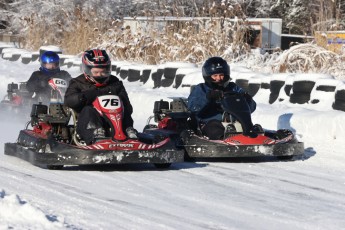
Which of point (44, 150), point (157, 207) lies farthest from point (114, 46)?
point (157, 207)

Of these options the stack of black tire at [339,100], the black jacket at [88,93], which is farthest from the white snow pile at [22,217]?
the stack of black tire at [339,100]

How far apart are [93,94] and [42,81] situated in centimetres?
454

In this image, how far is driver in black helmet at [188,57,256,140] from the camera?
9.30 m

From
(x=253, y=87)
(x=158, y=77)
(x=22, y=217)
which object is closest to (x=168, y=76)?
(x=158, y=77)

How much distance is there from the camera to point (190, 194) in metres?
6.84

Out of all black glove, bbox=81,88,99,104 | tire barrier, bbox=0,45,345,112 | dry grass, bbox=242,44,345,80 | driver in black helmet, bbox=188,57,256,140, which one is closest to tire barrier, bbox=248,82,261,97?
tire barrier, bbox=0,45,345,112

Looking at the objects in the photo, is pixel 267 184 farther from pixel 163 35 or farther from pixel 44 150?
pixel 163 35

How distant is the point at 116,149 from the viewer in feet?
26.0

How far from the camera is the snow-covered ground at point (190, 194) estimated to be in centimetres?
564

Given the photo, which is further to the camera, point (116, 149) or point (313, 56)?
point (313, 56)

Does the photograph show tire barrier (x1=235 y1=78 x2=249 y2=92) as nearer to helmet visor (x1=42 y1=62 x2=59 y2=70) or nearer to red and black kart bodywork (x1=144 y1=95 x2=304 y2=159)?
helmet visor (x1=42 y1=62 x2=59 y2=70)

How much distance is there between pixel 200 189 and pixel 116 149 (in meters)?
1.12

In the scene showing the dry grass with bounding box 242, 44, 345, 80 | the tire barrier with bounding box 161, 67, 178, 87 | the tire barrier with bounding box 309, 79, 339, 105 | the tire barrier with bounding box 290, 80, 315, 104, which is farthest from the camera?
the tire barrier with bounding box 161, 67, 178, 87

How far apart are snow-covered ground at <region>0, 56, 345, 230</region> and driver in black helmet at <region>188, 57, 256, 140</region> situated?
63 cm
